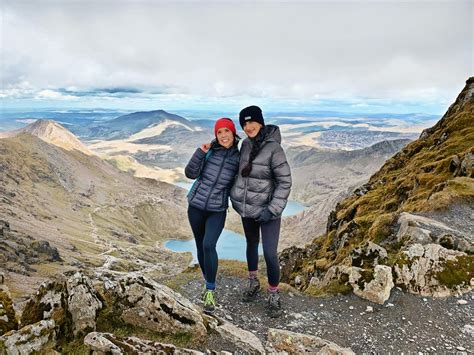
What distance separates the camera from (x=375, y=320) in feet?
46.2

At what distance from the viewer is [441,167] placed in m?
45.2

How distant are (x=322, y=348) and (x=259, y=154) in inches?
259

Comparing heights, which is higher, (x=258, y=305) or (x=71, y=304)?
(x=71, y=304)

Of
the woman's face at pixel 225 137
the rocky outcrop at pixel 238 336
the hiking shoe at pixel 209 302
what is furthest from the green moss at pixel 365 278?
the woman's face at pixel 225 137

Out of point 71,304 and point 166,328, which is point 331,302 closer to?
point 166,328

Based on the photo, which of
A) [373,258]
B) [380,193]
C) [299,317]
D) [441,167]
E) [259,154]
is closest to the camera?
[259,154]

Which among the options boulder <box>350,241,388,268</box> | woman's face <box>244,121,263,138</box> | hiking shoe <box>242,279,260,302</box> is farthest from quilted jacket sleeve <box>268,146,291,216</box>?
boulder <box>350,241,388,268</box>

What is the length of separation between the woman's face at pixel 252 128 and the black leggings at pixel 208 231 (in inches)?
114

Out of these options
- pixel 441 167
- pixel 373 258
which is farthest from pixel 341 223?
pixel 373 258

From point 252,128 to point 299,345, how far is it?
730 centimetres

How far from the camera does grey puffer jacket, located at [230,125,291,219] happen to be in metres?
11.9

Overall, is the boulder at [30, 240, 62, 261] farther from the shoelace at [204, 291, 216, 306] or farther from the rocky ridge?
the shoelace at [204, 291, 216, 306]

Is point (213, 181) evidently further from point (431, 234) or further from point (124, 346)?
point (431, 234)

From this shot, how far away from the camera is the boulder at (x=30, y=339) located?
9875mm
